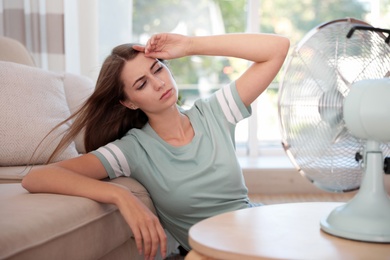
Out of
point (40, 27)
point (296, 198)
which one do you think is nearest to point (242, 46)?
point (40, 27)

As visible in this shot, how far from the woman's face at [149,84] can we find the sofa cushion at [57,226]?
9.1 inches

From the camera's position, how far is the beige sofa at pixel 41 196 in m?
1.45

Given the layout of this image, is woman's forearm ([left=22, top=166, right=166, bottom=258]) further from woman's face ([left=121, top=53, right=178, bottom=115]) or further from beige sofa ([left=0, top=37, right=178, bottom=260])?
woman's face ([left=121, top=53, right=178, bottom=115])

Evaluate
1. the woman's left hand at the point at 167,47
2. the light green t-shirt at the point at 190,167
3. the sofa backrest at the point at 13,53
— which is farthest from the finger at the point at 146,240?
the sofa backrest at the point at 13,53

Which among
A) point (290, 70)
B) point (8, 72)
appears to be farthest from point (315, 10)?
point (290, 70)

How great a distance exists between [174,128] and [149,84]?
0.16 metres

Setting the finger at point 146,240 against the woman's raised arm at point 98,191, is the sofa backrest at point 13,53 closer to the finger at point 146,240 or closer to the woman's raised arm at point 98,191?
the woman's raised arm at point 98,191

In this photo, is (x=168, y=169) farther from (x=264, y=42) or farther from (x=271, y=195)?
(x=271, y=195)

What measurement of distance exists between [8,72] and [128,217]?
102 cm

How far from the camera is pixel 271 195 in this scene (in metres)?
3.98

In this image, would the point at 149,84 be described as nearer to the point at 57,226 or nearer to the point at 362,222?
the point at 57,226

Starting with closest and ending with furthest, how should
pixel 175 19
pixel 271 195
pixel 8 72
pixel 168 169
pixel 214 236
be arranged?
pixel 214 236 → pixel 168 169 → pixel 8 72 → pixel 271 195 → pixel 175 19

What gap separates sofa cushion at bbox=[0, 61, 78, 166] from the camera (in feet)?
7.63

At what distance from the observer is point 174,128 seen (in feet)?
6.54
